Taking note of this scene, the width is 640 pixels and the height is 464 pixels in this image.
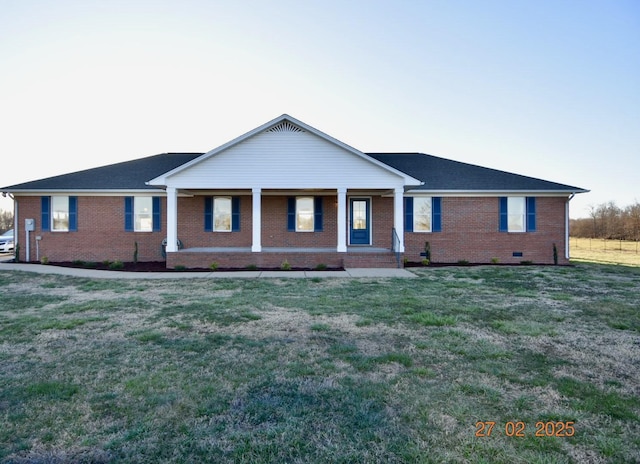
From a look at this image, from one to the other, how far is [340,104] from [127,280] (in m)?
13.3

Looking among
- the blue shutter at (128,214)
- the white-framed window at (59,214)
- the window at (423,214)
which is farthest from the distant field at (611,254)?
the white-framed window at (59,214)

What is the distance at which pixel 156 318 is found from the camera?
19.5 ft

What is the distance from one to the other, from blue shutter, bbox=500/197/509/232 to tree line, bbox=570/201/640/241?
2996 centimetres

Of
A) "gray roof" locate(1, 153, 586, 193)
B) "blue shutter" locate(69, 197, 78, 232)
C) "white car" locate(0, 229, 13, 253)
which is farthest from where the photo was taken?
"white car" locate(0, 229, 13, 253)

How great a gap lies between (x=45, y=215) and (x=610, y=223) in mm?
52867

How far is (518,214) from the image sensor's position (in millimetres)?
15016

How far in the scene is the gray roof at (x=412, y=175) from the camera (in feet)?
48.3

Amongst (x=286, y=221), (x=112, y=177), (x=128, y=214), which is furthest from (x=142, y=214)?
(x=286, y=221)

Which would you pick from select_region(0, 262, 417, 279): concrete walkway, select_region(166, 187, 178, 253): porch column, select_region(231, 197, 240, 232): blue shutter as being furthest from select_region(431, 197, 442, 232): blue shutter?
select_region(166, 187, 178, 253): porch column

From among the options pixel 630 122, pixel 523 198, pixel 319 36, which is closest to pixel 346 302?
pixel 523 198

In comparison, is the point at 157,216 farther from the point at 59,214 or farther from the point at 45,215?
the point at 45,215

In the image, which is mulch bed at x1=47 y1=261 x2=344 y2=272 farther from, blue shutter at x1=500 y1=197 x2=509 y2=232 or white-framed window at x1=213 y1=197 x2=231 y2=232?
blue shutter at x1=500 y1=197 x2=509 y2=232

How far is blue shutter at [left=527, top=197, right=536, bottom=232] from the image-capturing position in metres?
15.0
